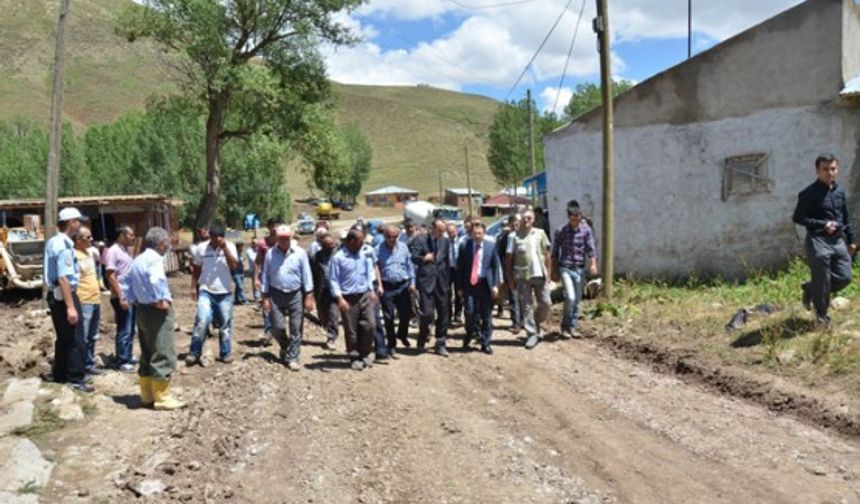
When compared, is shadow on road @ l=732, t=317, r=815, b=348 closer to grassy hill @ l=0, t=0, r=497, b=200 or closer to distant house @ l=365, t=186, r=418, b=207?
distant house @ l=365, t=186, r=418, b=207

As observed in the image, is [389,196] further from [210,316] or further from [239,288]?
[210,316]

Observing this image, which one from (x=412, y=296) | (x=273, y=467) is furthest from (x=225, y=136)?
(x=273, y=467)

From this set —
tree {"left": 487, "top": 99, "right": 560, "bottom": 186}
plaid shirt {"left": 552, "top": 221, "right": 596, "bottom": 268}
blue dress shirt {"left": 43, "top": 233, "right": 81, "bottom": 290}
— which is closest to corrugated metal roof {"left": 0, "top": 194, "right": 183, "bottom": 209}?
blue dress shirt {"left": 43, "top": 233, "right": 81, "bottom": 290}

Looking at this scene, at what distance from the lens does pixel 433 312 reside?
9641mm

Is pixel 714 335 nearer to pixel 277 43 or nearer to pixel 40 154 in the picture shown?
pixel 277 43

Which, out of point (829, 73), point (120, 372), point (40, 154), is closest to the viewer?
point (120, 372)

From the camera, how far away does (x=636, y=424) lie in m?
6.25

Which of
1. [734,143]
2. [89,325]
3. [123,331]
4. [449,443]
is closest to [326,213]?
[734,143]

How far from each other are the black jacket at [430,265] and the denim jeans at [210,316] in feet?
8.12

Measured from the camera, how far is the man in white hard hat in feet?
23.3

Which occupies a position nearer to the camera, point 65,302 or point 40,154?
point 65,302

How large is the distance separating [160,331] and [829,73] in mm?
11030

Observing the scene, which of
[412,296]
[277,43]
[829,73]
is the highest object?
[277,43]

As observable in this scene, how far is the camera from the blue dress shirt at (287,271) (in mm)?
8773
